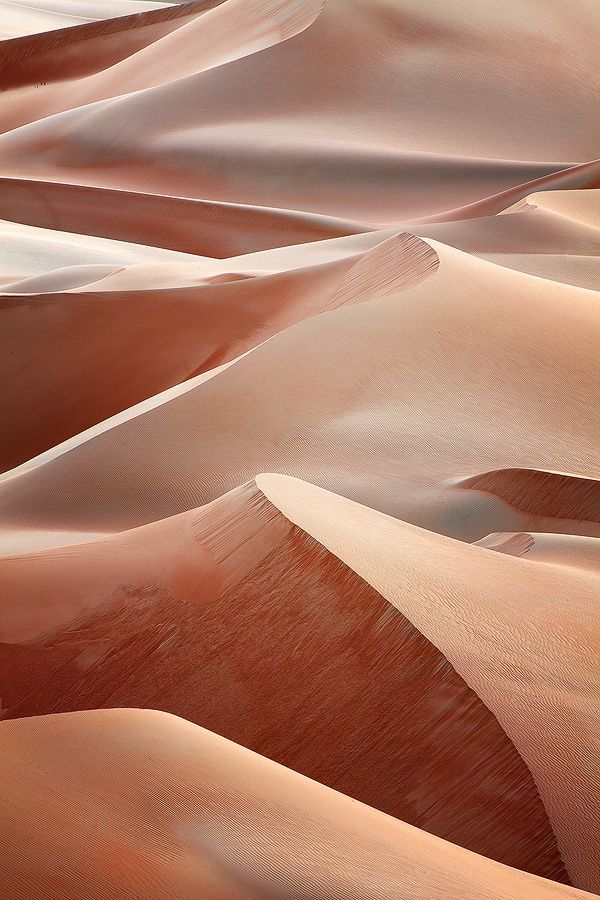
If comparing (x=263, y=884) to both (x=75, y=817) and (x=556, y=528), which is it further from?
(x=556, y=528)

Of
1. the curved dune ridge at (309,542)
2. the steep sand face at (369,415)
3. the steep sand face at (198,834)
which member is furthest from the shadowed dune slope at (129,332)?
the steep sand face at (198,834)

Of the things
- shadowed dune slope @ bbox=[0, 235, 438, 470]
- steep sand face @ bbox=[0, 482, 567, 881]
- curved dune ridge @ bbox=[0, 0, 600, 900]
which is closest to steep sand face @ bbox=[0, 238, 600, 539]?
curved dune ridge @ bbox=[0, 0, 600, 900]

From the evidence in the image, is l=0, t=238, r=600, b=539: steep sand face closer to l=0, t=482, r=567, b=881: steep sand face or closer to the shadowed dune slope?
the shadowed dune slope

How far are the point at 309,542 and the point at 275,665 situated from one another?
0.16 m

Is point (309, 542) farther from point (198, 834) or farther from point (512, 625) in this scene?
point (198, 834)

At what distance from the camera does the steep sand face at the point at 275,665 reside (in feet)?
4.21

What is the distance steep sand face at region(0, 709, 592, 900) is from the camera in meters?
0.97

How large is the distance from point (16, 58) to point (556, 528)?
20.8 ft

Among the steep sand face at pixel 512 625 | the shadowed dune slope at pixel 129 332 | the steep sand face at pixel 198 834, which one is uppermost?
the steep sand face at pixel 198 834

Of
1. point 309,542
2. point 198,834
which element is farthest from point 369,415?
point 198,834

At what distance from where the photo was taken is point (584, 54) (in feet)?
19.3

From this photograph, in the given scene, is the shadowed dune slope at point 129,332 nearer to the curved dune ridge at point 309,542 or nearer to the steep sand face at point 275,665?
the curved dune ridge at point 309,542

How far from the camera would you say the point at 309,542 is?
4.85ft

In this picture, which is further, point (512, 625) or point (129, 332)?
point (129, 332)
